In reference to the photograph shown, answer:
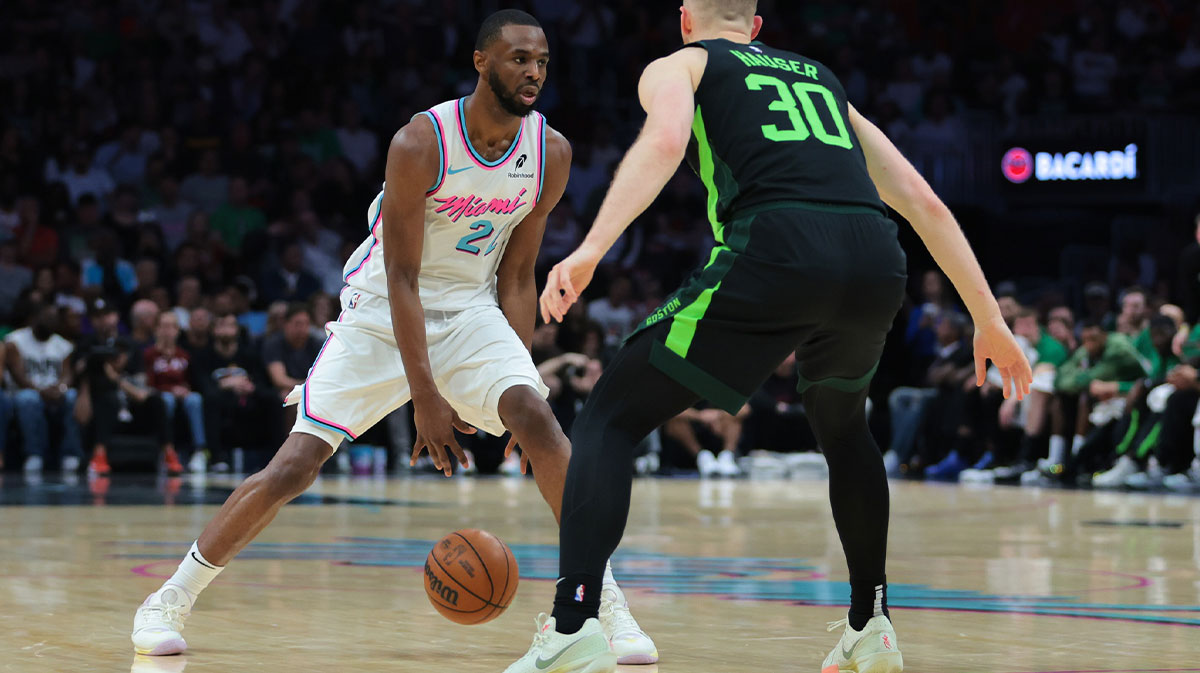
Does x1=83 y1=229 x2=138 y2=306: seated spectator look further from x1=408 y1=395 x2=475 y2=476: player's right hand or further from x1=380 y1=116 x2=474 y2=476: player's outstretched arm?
x1=408 y1=395 x2=475 y2=476: player's right hand

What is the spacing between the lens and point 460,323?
5.01 metres

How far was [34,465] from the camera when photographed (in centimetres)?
1438

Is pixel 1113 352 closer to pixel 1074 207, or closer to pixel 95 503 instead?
pixel 1074 207

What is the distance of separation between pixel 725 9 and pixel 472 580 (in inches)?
67.8

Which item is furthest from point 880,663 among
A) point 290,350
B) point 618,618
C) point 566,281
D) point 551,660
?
point 290,350

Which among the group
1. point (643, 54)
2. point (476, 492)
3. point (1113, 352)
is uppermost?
point (643, 54)

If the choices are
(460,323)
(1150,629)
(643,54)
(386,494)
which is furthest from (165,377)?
(1150,629)

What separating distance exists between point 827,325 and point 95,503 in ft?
26.4

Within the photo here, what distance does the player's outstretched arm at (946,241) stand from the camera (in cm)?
400

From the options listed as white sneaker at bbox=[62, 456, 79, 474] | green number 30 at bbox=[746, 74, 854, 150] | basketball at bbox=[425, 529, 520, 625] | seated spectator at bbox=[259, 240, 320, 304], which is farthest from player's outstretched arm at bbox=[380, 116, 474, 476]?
seated spectator at bbox=[259, 240, 320, 304]

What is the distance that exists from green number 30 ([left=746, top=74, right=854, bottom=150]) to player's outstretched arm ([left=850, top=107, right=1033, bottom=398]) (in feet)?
0.44

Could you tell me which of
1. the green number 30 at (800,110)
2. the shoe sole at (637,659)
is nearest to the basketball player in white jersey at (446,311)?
the shoe sole at (637,659)

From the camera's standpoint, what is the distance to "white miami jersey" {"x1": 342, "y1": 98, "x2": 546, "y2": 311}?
16.1ft

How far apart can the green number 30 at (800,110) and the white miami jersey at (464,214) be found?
1.28m
